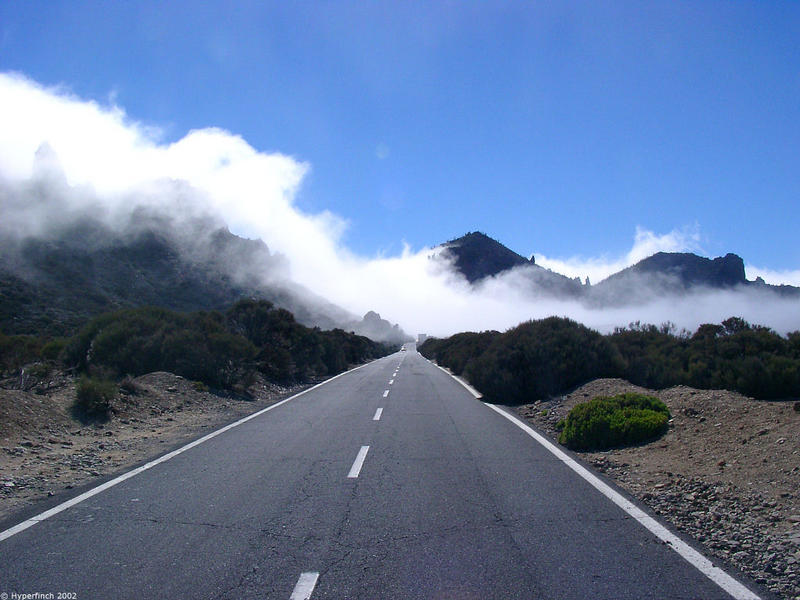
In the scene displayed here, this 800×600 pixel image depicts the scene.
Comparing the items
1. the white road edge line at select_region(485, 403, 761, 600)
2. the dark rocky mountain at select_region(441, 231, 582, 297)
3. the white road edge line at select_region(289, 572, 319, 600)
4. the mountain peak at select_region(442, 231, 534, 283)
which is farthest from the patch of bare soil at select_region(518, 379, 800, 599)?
the mountain peak at select_region(442, 231, 534, 283)

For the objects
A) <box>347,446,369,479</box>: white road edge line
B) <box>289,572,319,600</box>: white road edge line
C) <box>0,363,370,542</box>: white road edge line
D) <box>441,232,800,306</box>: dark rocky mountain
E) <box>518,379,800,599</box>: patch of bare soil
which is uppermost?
<box>441,232,800,306</box>: dark rocky mountain

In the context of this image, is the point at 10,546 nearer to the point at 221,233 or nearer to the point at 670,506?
the point at 670,506

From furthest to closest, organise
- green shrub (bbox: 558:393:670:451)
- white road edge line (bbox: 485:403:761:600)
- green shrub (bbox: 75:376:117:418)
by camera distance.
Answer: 1. green shrub (bbox: 75:376:117:418)
2. green shrub (bbox: 558:393:670:451)
3. white road edge line (bbox: 485:403:761:600)

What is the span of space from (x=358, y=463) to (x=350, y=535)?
364 centimetres

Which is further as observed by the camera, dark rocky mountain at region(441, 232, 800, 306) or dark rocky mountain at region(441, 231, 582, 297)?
dark rocky mountain at region(441, 231, 582, 297)

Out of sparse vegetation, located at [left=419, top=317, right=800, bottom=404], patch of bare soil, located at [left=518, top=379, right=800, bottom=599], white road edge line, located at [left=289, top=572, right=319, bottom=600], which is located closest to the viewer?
white road edge line, located at [left=289, top=572, right=319, bottom=600]

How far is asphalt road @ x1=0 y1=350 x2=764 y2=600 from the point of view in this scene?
502cm

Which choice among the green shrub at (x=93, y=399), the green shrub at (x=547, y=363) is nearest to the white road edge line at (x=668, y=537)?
the green shrub at (x=547, y=363)

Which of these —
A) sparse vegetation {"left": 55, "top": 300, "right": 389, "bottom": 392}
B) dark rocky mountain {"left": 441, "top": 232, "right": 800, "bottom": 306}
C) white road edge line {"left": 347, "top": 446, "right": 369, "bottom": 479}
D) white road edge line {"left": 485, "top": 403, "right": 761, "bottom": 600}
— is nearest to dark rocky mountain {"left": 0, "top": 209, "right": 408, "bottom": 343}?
sparse vegetation {"left": 55, "top": 300, "right": 389, "bottom": 392}

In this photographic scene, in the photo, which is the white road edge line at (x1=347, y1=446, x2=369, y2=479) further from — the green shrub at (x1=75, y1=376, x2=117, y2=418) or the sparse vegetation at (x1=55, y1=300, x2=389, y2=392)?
the sparse vegetation at (x1=55, y1=300, x2=389, y2=392)

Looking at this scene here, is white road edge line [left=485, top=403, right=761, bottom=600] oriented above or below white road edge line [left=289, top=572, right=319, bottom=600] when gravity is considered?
above

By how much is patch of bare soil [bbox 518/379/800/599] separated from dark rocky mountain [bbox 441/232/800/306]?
1616 inches

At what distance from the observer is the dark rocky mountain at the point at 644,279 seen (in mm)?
63094

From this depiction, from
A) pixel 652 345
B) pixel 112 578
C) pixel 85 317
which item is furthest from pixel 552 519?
pixel 85 317
